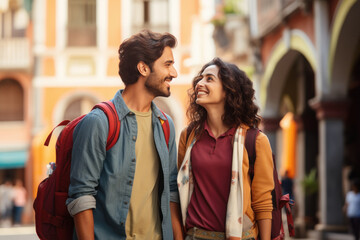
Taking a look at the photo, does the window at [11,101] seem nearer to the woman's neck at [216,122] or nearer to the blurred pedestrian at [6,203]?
the blurred pedestrian at [6,203]

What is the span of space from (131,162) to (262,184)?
74cm

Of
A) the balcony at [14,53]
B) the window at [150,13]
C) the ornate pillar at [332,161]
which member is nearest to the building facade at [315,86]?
the ornate pillar at [332,161]

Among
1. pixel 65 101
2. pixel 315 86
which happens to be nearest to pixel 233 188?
pixel 315 86

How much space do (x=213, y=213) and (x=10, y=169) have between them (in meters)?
23.7

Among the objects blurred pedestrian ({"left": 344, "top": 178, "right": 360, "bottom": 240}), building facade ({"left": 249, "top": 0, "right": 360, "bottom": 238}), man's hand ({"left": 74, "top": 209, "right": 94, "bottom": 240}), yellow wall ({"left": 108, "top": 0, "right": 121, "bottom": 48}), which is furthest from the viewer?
yellow wall ({"left": 108, "top": 0, "right": 121, "bottom": 48})

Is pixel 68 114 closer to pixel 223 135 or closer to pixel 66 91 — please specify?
pixel 66 91

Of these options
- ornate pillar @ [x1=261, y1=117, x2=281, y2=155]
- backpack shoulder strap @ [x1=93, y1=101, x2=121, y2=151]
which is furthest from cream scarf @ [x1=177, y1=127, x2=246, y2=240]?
ornate pillar @ [x1=261, y1=117, x2=281, y2=155]

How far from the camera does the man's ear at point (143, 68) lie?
12.8 feet

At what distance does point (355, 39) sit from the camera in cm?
1227

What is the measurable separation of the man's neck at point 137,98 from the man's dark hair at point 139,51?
1.6 inches

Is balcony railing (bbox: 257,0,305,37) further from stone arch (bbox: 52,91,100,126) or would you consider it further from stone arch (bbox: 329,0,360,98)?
stone arch (bbox: 52,91,100,126)

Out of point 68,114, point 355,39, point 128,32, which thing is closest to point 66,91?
point 68,114

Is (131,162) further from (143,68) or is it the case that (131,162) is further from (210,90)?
(210,90)

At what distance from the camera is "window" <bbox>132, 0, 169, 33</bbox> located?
2747 cm
